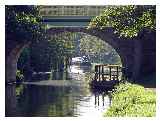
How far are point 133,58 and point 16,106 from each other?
27.3 meters

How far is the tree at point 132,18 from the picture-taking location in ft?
71.6

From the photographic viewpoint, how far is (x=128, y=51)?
60.2 metres

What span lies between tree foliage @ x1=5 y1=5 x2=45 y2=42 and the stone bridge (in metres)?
9.11

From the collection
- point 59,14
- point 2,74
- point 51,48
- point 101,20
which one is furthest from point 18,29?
point 51,48

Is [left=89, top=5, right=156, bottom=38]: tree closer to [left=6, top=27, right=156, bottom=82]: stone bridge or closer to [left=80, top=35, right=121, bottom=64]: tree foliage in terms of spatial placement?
[left=6, top=27, right=156, bottom=82]: stone bridge

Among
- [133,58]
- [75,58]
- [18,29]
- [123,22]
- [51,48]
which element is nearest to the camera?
[123,22]

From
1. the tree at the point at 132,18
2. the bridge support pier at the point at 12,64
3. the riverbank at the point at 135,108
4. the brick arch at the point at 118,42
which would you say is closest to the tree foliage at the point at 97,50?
the brick arch at the point at 118,42

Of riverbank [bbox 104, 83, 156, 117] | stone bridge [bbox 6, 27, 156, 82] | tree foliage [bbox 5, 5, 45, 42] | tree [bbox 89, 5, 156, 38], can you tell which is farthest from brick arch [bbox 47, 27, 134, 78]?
riverbank [bbox 104, 83, 156, 117]

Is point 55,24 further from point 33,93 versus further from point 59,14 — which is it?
point 33,93

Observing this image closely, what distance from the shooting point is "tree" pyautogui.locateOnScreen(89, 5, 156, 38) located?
2181 centimetres

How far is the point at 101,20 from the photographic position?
87.7ft

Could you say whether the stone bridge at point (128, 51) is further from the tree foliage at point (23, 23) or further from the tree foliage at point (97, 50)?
the tree foliage at point (97, 50)

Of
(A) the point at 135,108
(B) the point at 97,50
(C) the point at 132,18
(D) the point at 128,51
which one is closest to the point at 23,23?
(C) the point at 132,18

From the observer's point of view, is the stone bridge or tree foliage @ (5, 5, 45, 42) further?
the stone bridge
